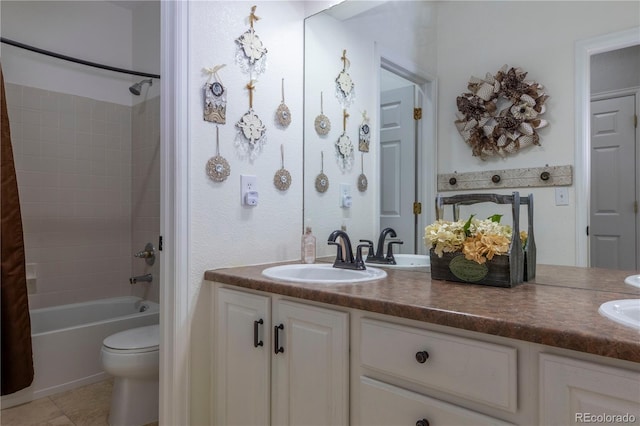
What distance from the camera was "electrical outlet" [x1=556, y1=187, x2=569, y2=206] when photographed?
1309 millimetres

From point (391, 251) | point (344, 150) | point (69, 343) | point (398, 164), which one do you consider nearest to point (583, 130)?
point (398, 164)

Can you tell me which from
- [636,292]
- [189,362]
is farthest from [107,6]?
[636,292]

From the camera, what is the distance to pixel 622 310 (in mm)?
974

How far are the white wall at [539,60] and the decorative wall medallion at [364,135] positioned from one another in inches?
16.1

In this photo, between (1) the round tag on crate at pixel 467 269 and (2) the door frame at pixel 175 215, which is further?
(2) the door frame at pixel 175 215

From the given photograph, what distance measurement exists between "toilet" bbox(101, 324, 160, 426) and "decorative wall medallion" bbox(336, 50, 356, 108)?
1.53 m

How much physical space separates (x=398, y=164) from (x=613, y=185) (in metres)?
0.78

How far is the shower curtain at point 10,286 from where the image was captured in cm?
208

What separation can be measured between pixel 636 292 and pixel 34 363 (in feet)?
9.13

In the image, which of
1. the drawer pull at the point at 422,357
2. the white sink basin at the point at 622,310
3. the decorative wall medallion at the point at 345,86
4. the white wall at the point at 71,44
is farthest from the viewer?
the white wall at the point at 71,44

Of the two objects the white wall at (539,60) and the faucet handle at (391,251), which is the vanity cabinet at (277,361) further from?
the white wall at (539,60)

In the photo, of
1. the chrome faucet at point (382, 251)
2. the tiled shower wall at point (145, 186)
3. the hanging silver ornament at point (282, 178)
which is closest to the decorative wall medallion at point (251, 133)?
the hanging silver ornament at point (282, 178)

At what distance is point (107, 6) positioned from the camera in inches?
115

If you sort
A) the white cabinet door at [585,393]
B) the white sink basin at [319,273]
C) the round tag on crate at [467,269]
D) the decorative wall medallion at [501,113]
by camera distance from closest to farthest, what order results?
the white cabinet door at [585,393] → the round tag on crate at [467,269] → the decorative wall medallion at [501,113] → the white sink basin at [319,273]
